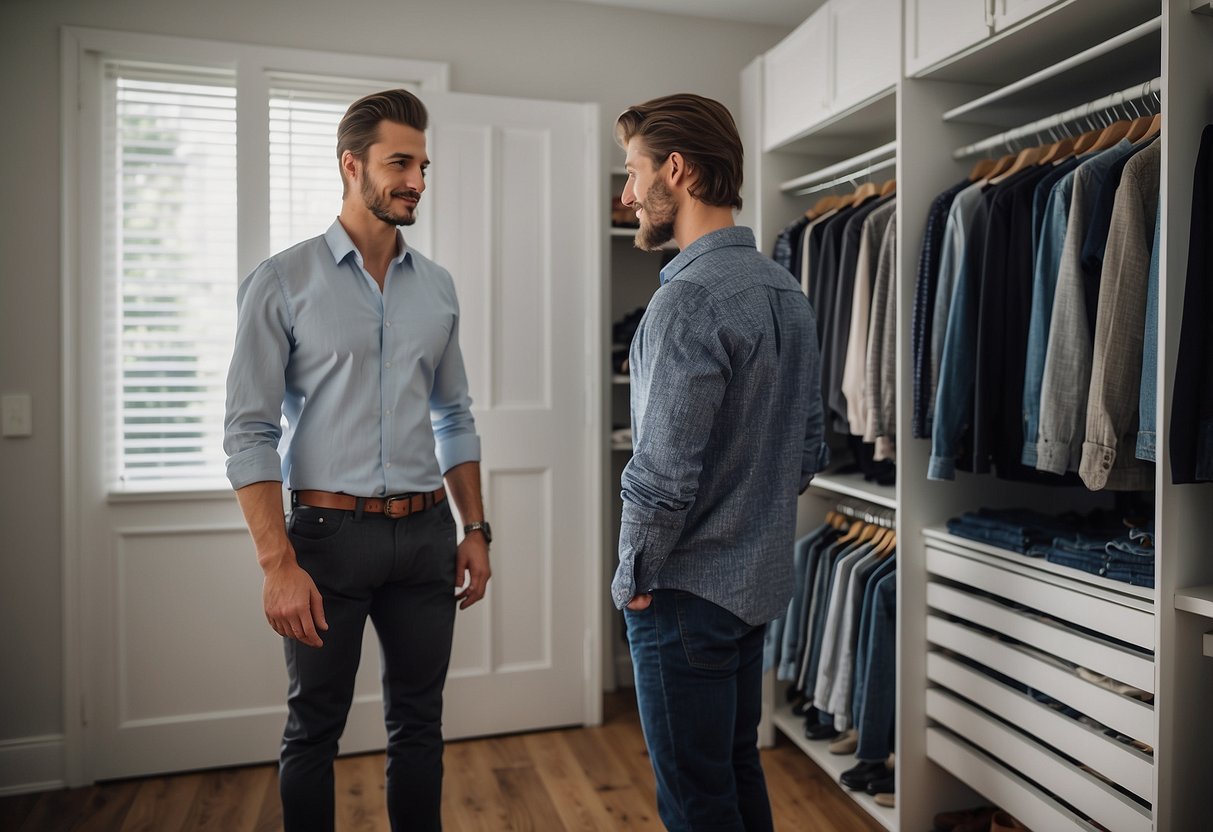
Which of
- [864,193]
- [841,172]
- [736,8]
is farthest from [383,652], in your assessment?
[736,8]

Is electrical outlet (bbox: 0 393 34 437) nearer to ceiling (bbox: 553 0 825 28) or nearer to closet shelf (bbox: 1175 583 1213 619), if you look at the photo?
ceiling (bbox: 553 0 825 28)

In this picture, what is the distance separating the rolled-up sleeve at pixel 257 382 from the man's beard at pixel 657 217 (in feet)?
2.27

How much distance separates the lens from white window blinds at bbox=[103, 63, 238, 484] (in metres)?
2.64

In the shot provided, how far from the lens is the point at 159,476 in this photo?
2.70m

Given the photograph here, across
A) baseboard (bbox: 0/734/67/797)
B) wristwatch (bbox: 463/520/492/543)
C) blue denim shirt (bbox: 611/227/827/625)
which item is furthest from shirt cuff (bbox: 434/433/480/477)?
baseboard (bbox: 0/734/67/797)

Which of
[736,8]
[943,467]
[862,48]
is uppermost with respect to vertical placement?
[736,8]

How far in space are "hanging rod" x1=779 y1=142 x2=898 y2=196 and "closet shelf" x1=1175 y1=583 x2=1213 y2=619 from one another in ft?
4.07

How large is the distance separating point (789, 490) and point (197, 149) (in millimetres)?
2154

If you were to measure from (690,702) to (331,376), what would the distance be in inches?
35.3

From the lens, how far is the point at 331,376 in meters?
1.71

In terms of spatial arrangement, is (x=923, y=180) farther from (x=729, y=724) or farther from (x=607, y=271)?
(x=729, y=724)

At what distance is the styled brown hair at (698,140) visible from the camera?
1488mm

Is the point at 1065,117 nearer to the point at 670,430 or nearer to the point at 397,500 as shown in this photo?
the point at 670,430

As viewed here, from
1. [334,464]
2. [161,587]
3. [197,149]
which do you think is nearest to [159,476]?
[161,587]
